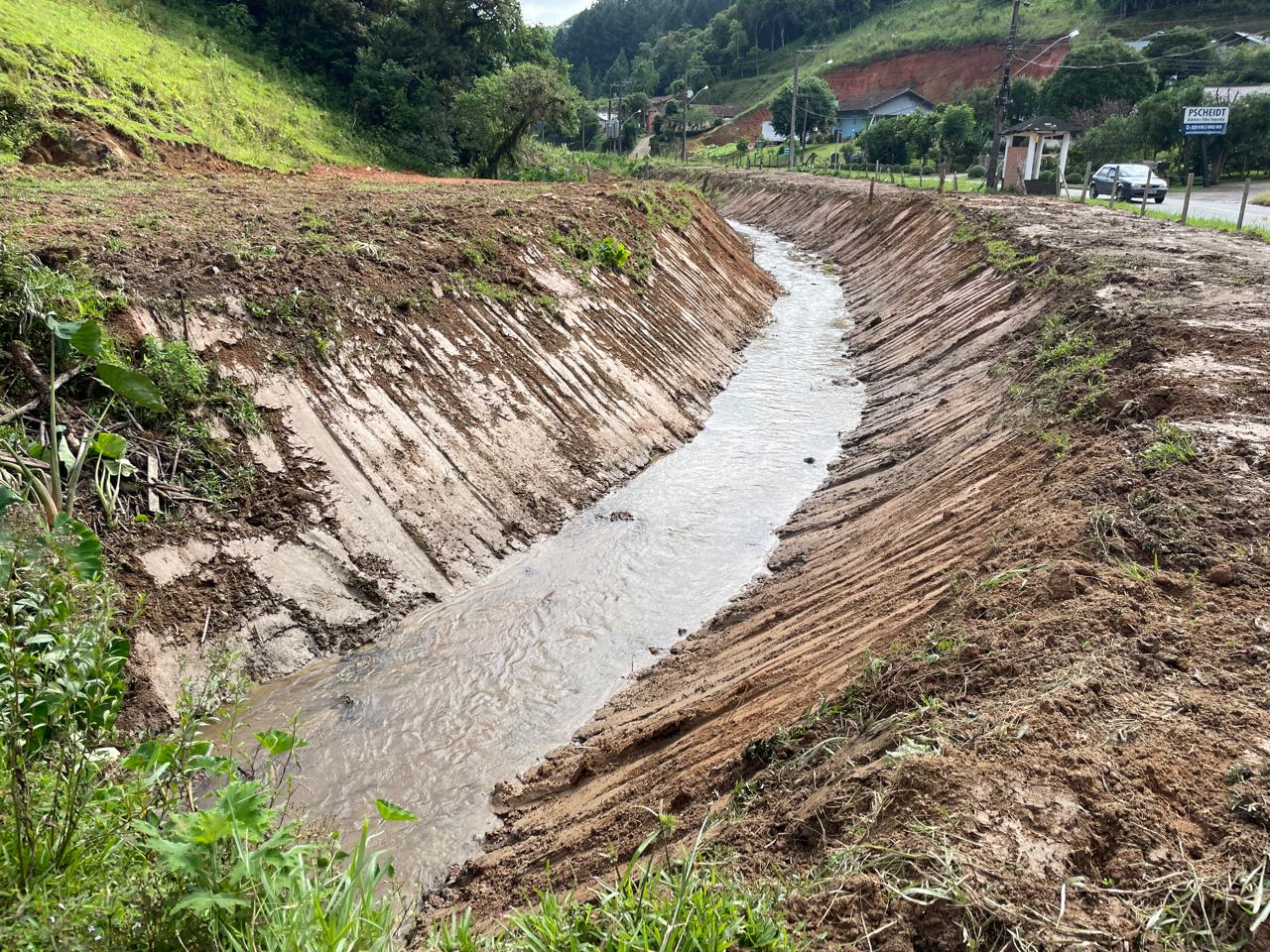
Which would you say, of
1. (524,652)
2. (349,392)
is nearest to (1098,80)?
(349,392)

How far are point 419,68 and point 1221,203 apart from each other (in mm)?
35520

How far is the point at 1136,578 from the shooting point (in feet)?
18.3

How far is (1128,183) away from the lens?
32.2 metres

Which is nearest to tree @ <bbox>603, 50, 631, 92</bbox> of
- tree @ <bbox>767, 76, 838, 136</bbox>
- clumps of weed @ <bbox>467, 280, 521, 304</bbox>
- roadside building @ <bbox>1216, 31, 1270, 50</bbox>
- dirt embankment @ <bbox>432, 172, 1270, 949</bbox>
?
tree @ <bbox>767, 76, 838, 136</bbox>

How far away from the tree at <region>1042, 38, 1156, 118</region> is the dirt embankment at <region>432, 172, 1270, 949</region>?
169 ft

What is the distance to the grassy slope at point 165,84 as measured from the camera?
59.5ft

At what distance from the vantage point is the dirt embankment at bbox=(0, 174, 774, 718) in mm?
7918

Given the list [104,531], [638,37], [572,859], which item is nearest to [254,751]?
[104,531]

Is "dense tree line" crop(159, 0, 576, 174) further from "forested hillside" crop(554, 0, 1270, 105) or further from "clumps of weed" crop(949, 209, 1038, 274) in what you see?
"forested hillside" crop(554, 0, 1270, 105)

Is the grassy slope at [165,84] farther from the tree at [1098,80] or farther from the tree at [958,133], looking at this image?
the tree at [1098,80]

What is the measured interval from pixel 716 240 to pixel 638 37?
144m

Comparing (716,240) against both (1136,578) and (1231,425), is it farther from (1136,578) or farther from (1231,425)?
(1136,578)

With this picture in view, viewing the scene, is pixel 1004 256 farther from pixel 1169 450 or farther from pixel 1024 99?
pixel 1024 99

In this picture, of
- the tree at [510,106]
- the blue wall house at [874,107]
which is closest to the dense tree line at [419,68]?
the tree at [510,106]
